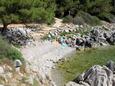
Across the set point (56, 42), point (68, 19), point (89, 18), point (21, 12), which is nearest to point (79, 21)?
point (68, 19)

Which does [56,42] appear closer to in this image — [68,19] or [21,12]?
[21,12]

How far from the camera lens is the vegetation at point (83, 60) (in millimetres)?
27391

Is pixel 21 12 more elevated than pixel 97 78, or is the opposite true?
pixel 21 12

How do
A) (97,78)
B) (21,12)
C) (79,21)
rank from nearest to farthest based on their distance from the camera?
(97,78) → (21,12) → (79,21)

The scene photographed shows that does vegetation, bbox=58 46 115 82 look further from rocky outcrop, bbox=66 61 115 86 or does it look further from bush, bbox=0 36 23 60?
bush, bbox=0 36 23 60

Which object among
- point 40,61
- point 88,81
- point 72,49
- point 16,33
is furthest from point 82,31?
point 88,81

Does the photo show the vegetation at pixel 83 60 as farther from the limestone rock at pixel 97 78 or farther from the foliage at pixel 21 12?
the foliage at pixel 21 12

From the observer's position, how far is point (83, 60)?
102ft

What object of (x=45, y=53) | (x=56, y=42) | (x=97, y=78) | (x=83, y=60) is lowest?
(x=56, y=42)

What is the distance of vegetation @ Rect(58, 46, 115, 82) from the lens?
27.4 m

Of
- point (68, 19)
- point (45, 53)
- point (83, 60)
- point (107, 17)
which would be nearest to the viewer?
point (83, 60)

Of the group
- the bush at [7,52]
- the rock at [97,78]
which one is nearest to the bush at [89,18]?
the rock at [97,78]

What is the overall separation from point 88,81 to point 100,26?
75.6 ft

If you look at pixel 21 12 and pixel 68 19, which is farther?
pixel 68 19
